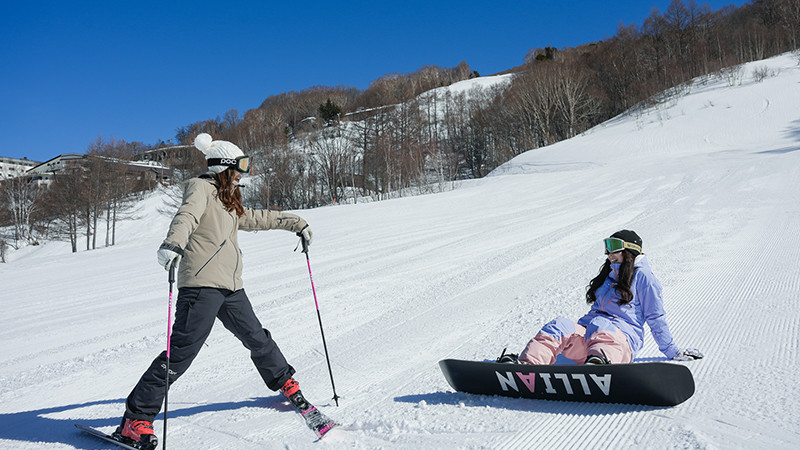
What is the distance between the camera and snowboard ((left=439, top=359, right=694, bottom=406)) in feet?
8.02

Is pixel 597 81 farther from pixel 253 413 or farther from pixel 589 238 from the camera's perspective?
pixel 253 413

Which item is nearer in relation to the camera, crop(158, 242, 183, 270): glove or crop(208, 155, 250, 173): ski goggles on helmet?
crop(158, 242, 183, 270): glove

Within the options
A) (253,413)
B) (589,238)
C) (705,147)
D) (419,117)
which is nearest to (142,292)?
(253,413)

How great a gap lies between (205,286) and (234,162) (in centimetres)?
77

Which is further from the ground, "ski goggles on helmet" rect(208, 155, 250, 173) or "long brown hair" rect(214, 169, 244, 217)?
"ski goggles on helmet" rect(208, 155, 250, 173)

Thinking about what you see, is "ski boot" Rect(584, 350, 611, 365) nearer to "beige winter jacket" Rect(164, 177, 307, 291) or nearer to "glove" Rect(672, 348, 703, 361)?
"glove" Rect(672, 348, 703, 361)

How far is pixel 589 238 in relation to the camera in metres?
8.44

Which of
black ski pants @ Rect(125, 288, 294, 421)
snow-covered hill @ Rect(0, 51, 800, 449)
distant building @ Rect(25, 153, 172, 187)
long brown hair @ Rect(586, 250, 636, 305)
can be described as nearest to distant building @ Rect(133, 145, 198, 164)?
distant building @ Rect(25, 153, 172, 187)

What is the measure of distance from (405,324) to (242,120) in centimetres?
5408

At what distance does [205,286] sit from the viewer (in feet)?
8.83

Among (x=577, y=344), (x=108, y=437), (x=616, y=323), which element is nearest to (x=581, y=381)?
(x=577, y=344)

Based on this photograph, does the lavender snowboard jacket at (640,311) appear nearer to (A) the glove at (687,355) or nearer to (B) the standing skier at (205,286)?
(A) the glove at (687,355)

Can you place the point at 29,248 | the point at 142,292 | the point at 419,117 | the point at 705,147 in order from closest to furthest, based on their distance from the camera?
1. the point at 142,292
2. the point at 705,147
3. the point at 29,248
4. the point at 419,117

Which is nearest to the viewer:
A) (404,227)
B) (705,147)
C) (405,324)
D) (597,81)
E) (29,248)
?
(405,324)
